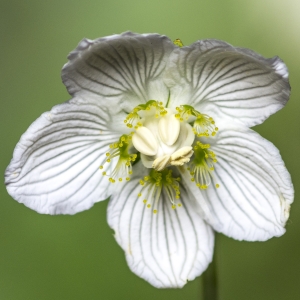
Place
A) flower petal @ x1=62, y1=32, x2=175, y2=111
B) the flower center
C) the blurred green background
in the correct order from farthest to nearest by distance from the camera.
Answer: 1. the blurred green background
2. the flower center
3. flower petal @ x1=62, y1=32, x2=175, y2=111

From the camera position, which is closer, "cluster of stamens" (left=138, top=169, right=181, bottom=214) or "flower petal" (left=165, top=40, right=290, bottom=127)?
"flower petal" (left=165, top=40, right=290, bottom=127)

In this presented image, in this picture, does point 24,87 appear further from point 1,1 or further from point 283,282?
point 283,282

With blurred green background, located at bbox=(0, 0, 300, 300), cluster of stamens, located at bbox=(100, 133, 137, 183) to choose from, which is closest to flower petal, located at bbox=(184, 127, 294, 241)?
cluster of stamens, located at bbox=(100, 133, 137, 183)

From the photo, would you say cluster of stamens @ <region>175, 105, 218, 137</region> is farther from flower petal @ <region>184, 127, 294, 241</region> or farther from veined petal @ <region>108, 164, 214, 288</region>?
veined petal @ <region>108, 164, 214, 288</region>

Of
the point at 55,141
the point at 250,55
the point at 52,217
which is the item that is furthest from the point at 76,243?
the point at 250,55

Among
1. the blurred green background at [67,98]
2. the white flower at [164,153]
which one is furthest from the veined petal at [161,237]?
the blurred green background at [67,98]

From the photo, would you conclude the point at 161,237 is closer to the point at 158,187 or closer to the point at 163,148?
the point at 158,187

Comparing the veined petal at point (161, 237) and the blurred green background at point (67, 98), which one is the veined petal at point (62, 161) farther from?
the blurred green background at point (67, 98)
